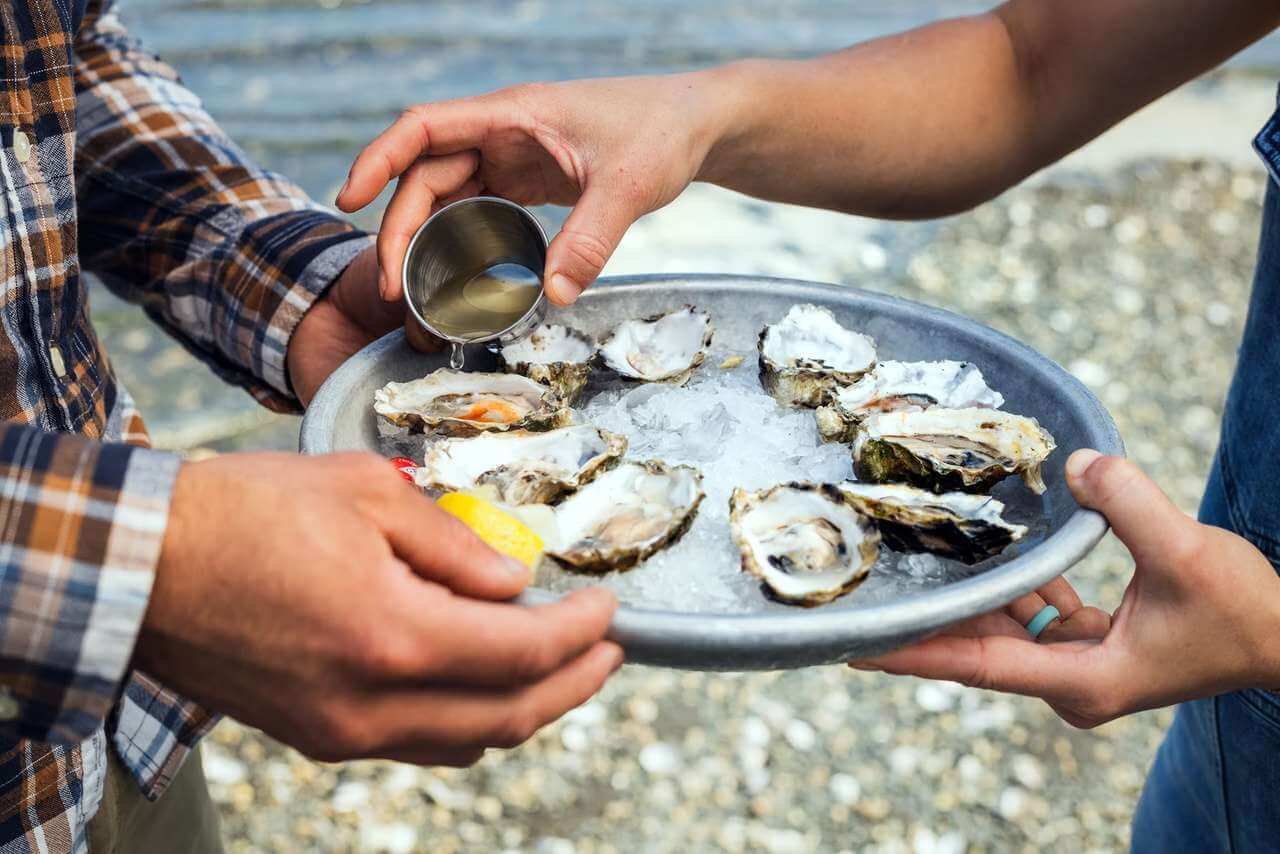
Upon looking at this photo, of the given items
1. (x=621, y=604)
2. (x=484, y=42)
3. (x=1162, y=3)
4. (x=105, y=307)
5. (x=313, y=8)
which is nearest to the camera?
(x=621, y=604)

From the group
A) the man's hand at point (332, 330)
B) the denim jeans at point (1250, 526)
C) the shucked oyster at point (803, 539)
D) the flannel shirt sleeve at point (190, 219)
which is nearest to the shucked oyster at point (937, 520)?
the shucked oyster at point (803, 539)

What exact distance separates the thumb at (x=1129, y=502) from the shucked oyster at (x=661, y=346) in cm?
54

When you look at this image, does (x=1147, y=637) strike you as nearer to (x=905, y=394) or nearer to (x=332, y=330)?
(x=905, y=394)

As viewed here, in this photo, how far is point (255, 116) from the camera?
6441 mm

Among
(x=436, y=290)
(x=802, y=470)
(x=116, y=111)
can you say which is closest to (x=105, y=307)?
(x=116, y=111)

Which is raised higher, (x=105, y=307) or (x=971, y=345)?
(x=971, y=345)

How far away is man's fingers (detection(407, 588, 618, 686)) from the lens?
79cm

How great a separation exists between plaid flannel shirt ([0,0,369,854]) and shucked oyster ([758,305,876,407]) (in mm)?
634

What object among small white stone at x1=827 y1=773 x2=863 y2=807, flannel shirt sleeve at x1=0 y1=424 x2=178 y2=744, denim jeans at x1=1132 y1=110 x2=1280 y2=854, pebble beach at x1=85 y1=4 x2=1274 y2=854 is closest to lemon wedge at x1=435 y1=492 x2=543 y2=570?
flannel shirt sleeve at x1=0 y1=424 x2=178 y2=744

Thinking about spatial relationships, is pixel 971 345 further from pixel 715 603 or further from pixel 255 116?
pixel 255 116

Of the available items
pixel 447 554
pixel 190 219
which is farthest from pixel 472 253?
pixel 447 554

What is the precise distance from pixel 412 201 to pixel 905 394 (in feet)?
2.20

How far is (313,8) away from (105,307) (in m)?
4.49

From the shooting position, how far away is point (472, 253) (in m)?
1.46
